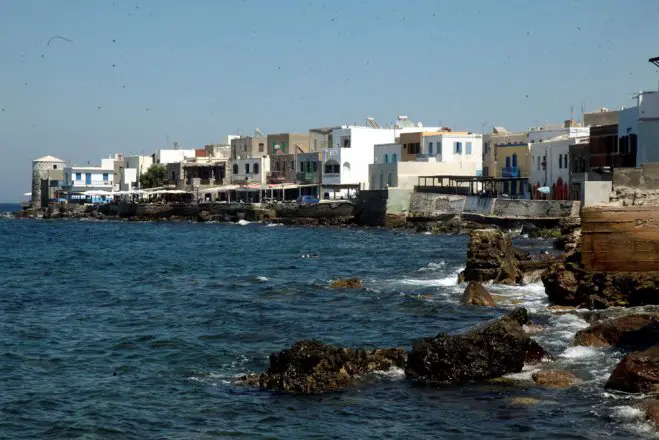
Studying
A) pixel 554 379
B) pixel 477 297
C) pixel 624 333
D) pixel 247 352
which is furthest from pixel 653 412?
pixel 477 297

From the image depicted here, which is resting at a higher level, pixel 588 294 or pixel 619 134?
pixel 619 134

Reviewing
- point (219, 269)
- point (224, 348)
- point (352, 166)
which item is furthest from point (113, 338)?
point (352, 166)

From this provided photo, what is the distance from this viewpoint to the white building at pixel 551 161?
7069 centimetres

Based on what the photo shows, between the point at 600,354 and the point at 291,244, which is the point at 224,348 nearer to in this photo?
the point at 600,354

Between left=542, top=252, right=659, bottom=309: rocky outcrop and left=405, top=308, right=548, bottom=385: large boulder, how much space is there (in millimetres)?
6532

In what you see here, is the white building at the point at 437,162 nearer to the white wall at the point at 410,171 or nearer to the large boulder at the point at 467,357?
the white wall at the point at 410,171

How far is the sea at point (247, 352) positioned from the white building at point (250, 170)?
61177 mm

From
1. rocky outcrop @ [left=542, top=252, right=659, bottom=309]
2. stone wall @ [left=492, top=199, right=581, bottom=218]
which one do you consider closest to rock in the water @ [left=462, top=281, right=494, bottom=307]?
rocky outcrop @ [left=542, top=252, right=659, bottom=309]

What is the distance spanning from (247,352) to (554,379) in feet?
25.8

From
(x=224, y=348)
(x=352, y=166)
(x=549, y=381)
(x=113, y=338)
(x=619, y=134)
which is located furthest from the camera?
(x=352, y=166)

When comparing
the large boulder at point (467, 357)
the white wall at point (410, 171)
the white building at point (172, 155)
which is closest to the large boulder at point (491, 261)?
the large boulder at point (467, 357)

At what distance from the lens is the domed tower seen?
459 feet

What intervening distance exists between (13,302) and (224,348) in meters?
13.5

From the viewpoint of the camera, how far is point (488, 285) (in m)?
35.3
